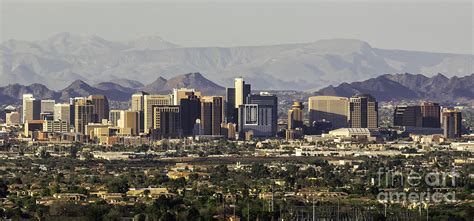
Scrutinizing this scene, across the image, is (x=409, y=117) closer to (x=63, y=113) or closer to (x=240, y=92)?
(x=240, y=92)

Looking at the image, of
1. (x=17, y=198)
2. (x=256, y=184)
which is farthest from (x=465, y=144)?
(x=17, y=198)

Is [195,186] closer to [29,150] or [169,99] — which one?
[29,150]

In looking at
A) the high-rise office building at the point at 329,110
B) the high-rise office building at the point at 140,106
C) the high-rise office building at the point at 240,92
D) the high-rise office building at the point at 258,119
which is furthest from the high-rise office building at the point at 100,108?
the high-rise office building at the point at 329,110

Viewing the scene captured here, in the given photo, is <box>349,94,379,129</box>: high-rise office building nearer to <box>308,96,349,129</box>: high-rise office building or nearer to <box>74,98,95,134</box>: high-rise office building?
<box>308,96,349,129</box>: high-rise office building

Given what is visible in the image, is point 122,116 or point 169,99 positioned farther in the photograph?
point 169,99

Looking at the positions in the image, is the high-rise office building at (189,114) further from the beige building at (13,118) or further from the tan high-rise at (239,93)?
the beige building at (13,118)

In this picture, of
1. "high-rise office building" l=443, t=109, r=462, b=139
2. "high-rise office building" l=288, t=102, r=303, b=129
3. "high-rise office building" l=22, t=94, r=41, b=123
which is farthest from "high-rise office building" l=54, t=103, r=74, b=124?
"high-rise office building" l=443, t=109, r=462, b=139

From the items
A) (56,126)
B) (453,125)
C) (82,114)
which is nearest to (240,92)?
(82,114)
